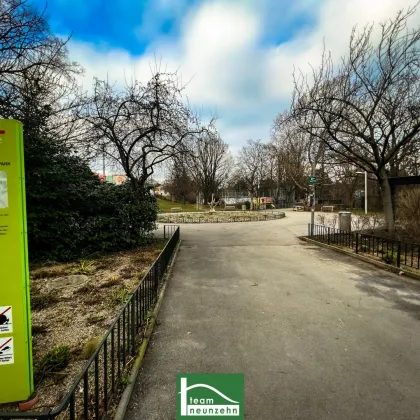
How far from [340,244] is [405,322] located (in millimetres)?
6698

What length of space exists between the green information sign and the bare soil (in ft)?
1.55

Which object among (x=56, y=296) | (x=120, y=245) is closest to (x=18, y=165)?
(x=56, y=296)

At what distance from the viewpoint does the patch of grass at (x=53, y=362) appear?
2928 millimetres

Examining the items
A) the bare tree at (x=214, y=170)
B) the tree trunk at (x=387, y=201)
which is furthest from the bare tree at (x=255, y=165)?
the tree trunk at (x=387, y=201)

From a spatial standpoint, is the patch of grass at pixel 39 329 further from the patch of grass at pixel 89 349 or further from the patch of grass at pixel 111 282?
the patch of grass at pixel 111 282

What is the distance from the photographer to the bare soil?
2.88m

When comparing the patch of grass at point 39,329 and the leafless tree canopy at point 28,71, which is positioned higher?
the leafless tree canopy at point 28,71

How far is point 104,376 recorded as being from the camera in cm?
249

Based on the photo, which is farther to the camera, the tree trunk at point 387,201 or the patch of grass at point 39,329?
the tree trunk at point 387,201

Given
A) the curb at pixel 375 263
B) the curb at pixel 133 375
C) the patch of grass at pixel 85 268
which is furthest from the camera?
the patch of grass at pixel 85 268

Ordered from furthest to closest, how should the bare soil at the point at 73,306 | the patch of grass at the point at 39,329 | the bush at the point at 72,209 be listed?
the bush at the point at 72,209 < the patch of grass at the point at 39,329 < the bare soil at the point at 73,306

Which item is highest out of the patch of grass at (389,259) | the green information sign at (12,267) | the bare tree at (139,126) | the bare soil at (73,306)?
the bare tree at (139,126)

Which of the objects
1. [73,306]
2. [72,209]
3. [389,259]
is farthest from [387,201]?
[72,209]

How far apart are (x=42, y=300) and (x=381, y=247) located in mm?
10091
